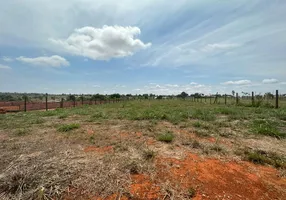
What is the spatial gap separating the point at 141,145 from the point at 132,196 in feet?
5.80

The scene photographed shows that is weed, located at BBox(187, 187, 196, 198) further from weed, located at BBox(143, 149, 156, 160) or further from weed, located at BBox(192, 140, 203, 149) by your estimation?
weed, located at BBox(192, 140, 203, 149)

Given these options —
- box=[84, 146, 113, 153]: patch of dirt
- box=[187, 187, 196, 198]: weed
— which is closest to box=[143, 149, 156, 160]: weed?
box=[84, 146, 113, 153]: patch of dirt

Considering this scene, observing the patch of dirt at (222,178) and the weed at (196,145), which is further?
the weed at (196,145)

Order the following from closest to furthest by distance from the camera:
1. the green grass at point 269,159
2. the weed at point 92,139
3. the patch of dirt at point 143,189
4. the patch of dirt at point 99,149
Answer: the patch of dirt at point 143,189
the green grass at point 269,159
the patch of dirt at point 99,149
the weed at point 92,139

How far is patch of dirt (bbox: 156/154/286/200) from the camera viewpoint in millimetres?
2004

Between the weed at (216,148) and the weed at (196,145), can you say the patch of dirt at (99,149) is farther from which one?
the weed at (216,148)

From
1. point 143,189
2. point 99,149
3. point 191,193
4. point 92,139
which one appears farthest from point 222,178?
point 92,139

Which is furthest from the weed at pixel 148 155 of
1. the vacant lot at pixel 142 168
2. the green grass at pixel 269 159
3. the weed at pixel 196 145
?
the green grass at pixel 269 159

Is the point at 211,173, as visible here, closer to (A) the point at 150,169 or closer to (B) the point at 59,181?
(A) the point at 150,169

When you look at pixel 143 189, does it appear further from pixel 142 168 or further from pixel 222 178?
pixel 222 178

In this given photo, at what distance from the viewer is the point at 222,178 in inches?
92.1

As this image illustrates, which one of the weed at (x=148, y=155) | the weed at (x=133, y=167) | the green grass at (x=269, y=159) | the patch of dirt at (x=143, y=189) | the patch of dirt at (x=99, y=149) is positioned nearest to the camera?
the patch of dirt at (x=143, y=189)

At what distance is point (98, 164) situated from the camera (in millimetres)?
2701

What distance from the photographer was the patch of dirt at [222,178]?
2004 mm
